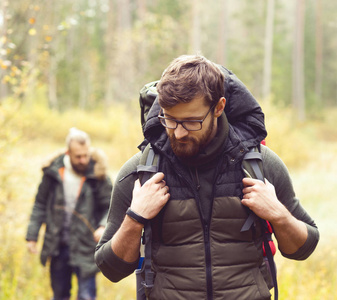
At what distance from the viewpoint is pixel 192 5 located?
74.3ft

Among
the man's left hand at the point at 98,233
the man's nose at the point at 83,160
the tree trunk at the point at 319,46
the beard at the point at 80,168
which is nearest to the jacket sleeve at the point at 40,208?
the beard at the point at 80,168

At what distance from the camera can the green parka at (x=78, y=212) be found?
499 cm

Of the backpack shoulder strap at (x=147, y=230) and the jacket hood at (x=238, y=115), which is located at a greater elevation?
the jacket hood at (x=238, y=115)

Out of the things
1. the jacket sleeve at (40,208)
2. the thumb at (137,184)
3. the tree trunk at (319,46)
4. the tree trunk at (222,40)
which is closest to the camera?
the thumb at (137,184)

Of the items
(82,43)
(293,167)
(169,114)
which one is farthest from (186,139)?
(82,43)

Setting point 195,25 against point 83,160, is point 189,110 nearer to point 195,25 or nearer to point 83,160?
point 83,160

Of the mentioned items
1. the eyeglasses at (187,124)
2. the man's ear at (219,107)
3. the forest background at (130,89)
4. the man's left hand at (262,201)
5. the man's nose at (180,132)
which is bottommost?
the man's left hand at (262,201)

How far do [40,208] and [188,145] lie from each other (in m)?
3.43

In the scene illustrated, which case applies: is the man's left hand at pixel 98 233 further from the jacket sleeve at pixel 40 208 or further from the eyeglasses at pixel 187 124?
the eyeglasses at pixel 187 124

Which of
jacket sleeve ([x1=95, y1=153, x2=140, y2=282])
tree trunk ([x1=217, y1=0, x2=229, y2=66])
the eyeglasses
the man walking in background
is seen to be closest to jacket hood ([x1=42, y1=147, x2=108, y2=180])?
the man walking in background

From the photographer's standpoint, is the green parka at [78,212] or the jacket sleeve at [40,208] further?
the jacket sleeve at [40,208]

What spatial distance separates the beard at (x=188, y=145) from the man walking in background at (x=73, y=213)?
2941 mm

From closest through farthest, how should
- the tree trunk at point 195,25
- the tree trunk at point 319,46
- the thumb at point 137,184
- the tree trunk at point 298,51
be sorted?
the thumb at point 137,184 → the tree trunk at point 195,25 → the tree trunk at point 298,51 → the tree trunk at point 319,46

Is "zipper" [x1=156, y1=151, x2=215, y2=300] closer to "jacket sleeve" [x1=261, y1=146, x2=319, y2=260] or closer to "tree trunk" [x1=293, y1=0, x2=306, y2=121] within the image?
"jacket sleeve" [x1=261, y1=146, x2=319, y2=260]
